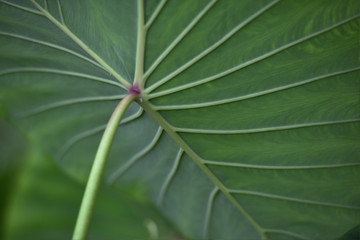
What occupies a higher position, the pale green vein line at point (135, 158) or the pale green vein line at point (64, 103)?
the pale green vein line at point (64, 103)

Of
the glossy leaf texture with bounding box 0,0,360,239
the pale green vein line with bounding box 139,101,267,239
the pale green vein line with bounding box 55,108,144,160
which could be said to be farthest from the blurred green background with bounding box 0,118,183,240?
the pale green vein line with bounding box 139,101,267,239

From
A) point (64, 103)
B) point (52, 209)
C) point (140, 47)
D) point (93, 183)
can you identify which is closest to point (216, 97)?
point (140, 47)

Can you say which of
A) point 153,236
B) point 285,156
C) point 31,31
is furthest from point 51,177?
point 285,156

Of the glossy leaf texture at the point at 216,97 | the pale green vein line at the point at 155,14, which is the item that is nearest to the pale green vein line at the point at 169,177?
the glossy leaf texture at the point at 216,97

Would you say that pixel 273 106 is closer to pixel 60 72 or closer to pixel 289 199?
pixel 289 199

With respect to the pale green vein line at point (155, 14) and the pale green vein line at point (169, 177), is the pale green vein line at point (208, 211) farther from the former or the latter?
the pale green vein line at point (155, 14)

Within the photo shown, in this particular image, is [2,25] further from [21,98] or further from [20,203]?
[20,203]
